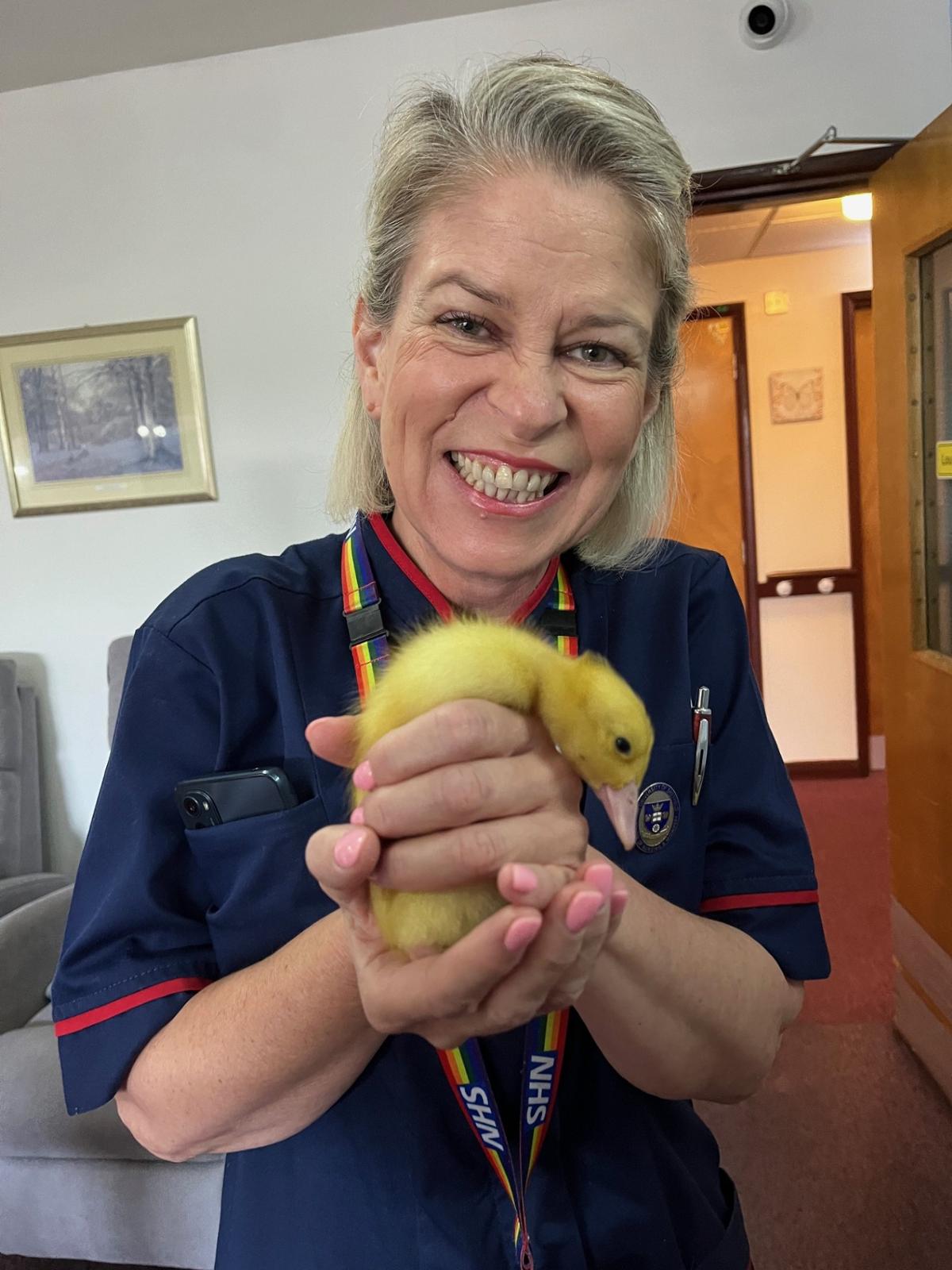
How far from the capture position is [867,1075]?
3092 millimetres

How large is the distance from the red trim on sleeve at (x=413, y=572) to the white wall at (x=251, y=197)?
2369 mm

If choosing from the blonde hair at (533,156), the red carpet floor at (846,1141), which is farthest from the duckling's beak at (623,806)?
the red carpet floor at (846,1141)

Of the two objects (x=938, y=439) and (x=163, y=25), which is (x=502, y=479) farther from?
(x=163, y=25)

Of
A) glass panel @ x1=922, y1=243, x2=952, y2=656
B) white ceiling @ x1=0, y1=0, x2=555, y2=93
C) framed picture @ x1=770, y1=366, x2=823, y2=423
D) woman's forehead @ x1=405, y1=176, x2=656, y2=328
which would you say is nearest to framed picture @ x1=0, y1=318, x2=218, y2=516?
white ceiling @ x1=0, y1=0, x2=555, y2=93

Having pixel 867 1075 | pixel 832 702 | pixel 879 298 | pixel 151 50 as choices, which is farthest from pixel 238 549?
pixel 832 702

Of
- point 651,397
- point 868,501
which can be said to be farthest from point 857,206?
point 651,397

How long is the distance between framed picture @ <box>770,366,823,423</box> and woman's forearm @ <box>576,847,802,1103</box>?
17.9ft

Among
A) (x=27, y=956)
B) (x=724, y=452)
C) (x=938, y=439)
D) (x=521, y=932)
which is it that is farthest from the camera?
(x=724, y=452)

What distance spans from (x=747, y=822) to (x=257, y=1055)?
0.62 metres

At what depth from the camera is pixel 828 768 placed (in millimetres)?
6000

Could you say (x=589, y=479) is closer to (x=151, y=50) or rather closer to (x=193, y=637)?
(x=193, y=637)

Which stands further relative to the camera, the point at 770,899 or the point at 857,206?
the point at 857,206

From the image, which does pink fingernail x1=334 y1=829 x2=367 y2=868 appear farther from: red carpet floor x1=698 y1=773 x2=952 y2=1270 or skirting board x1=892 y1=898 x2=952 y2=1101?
skirting board x1=892 y1=898 x2=952 y2=1101

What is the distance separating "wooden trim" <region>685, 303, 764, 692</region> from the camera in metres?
5.80
